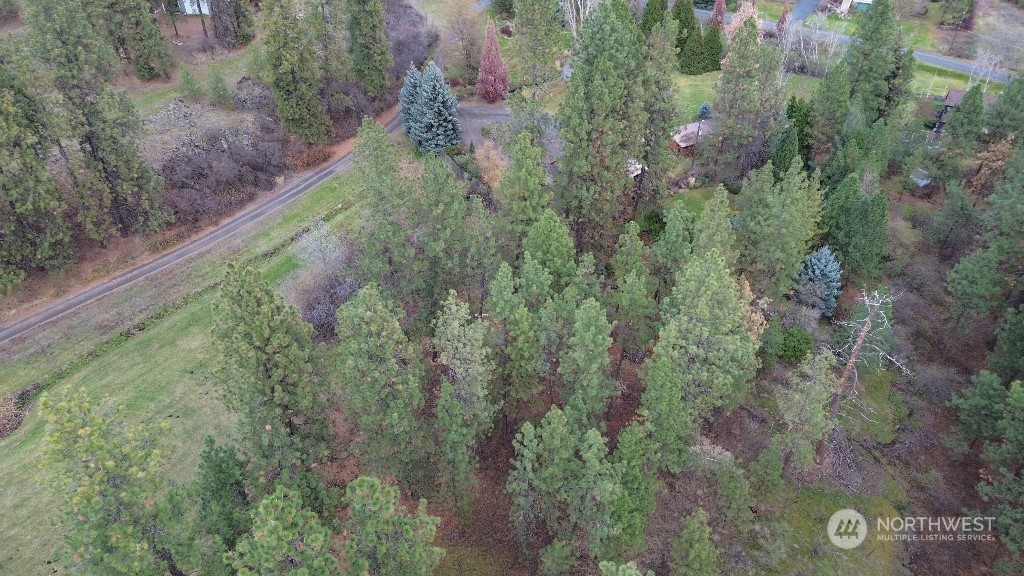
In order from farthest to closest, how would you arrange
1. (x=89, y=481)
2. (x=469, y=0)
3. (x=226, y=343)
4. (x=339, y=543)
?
1. (x=469, y=0)
2. (x=339, y=543)
3. (x=226, y=343)
4. (x=89, y=481)

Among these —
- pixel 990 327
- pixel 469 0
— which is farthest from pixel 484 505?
pixel 469 0

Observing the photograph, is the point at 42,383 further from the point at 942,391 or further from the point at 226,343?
the point at 942,391

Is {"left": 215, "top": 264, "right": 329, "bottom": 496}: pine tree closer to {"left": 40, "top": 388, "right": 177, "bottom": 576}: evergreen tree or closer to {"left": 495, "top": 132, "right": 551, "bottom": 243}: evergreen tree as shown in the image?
{"left": 40, "top": 388, "right": 177, "bottom": 576}: evergreen tree

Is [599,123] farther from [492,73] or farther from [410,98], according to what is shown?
[492,73]

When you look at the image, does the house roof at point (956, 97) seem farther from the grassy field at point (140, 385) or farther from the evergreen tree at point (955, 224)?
the grassy field at point (140, 385)

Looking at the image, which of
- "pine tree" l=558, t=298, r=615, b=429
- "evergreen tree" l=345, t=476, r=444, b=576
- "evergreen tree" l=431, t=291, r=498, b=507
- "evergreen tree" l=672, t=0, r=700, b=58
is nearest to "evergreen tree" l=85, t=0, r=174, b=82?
"evergreen tree" l=431, t=291, r=498, b=507

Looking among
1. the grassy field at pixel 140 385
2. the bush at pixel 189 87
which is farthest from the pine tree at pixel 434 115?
the bush at pixel 189 87

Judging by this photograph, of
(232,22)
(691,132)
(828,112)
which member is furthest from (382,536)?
(232,22)
